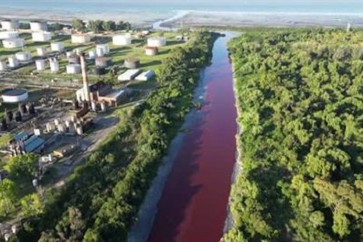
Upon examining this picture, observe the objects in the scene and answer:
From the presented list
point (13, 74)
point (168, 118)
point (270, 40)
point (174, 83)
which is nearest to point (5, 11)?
point (13, 74)

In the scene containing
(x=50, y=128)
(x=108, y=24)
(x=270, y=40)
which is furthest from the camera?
(x=108, y=24)

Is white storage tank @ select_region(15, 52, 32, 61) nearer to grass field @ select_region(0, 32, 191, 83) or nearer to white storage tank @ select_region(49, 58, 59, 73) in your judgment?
grass field @ select_region(0, 32, 191, 83)

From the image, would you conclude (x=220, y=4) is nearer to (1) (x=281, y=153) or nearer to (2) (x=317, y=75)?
(2) (x=317, y=75)

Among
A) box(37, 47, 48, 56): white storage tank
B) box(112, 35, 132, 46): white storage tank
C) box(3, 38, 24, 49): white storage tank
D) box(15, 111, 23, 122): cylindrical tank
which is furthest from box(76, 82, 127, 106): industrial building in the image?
box(3, 38, 24, 49): white storage tank

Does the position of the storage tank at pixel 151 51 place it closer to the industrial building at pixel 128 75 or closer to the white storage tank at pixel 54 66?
the industrial building at pixel 128 75

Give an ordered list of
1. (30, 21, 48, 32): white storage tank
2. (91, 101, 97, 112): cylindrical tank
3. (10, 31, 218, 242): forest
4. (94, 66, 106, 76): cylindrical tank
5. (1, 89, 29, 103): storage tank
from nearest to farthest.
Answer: (10, 31, 218, 242): forest → (91, 101, 97, 112): cylindrical tank → (1, 89, 29, 103): storage tank → (94, 66, 106, 76): cylindrical tank → (30, 21, 48, 32): white storage tank

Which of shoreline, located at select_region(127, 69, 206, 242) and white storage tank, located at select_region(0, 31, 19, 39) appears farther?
white storage tank, located at select_region(0, 31, 19, 39)

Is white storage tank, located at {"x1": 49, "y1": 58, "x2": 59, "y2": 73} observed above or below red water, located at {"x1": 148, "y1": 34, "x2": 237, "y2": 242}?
above

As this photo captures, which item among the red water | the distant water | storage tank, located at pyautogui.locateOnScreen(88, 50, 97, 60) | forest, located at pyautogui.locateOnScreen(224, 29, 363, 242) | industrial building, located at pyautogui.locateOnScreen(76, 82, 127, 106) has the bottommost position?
the distant water
